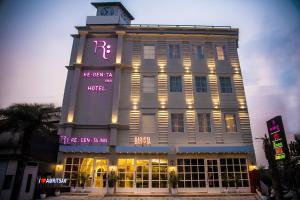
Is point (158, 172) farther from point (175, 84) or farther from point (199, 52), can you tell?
point (199, 52)

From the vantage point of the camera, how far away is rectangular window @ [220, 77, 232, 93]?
21016 millimetres

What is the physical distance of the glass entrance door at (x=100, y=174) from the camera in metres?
17.9

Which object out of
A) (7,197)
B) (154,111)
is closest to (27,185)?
(7,197)

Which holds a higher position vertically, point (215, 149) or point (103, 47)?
point (103, 47)

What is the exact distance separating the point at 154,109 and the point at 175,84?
3.45 metres

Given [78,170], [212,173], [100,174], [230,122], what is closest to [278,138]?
[230,122]

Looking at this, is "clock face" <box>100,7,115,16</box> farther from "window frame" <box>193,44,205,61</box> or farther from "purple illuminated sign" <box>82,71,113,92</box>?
"window frame" <box>193,44,205,61</box>

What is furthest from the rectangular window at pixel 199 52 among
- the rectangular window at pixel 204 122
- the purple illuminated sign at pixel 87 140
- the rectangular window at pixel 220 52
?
the purple illuminated sign at pixel 87 140

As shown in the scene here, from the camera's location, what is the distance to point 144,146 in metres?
18.5

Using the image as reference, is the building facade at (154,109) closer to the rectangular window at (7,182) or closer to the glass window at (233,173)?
the glass window at (233,173)

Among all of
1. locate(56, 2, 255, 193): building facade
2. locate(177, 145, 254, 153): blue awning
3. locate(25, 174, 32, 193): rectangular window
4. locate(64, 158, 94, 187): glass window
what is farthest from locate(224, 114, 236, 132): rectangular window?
locate(25, 174, 32, 193): rectangular window

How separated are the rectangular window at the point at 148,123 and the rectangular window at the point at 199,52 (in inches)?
324

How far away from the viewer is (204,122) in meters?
19.9

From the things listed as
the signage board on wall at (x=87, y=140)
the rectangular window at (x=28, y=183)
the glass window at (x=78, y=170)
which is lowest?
the rectangular window at (x=28, y=183)
